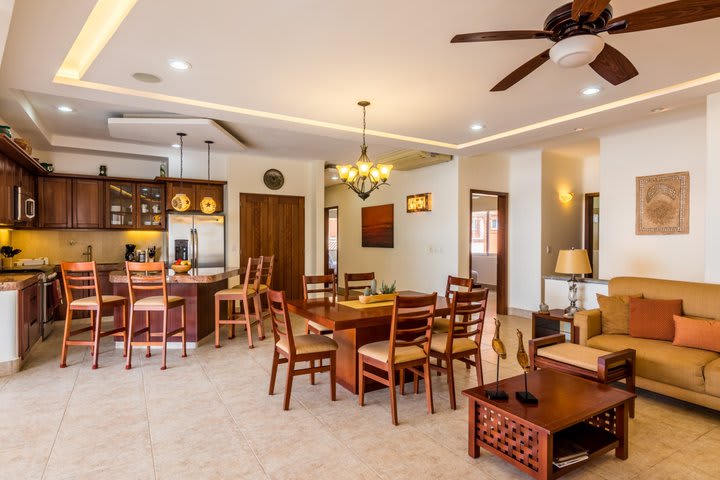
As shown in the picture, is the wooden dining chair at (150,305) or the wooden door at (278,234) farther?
the wooden door at (278,234)

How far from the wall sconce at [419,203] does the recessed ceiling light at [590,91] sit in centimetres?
345

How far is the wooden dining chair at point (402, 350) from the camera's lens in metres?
2.84

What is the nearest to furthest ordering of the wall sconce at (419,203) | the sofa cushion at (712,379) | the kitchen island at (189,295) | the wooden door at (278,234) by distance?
the sofa cushion at (712,379), the kitchen island at (189,295), the wooden door at (278,234), the wall sconce at (419,203)

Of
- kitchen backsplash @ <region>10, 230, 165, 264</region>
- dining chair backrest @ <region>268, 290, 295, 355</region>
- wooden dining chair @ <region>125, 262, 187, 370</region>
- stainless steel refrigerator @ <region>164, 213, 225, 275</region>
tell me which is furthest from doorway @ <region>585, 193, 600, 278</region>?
kitchen backsplash @ <region>10, 230, 165, 264</region>

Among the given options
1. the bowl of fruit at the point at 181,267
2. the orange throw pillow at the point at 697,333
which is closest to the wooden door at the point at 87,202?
the bowl of fruit at the point at 181,267

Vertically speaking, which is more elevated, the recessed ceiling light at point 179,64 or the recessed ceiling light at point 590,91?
the recessed ceiling light at point 590,91

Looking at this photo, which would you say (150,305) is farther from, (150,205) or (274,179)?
(274,179)

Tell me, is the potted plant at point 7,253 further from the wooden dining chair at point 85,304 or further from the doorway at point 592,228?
the doorway at point 592,228

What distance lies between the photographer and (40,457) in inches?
94.2

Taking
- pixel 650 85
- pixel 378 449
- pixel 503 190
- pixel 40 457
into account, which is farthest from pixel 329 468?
pixel 503 190

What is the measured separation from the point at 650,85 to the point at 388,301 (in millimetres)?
3010

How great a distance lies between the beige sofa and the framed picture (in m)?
1.55

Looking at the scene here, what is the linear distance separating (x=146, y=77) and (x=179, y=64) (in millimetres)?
444

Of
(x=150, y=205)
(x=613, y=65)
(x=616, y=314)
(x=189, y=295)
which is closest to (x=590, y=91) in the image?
(x=613, y=65)
